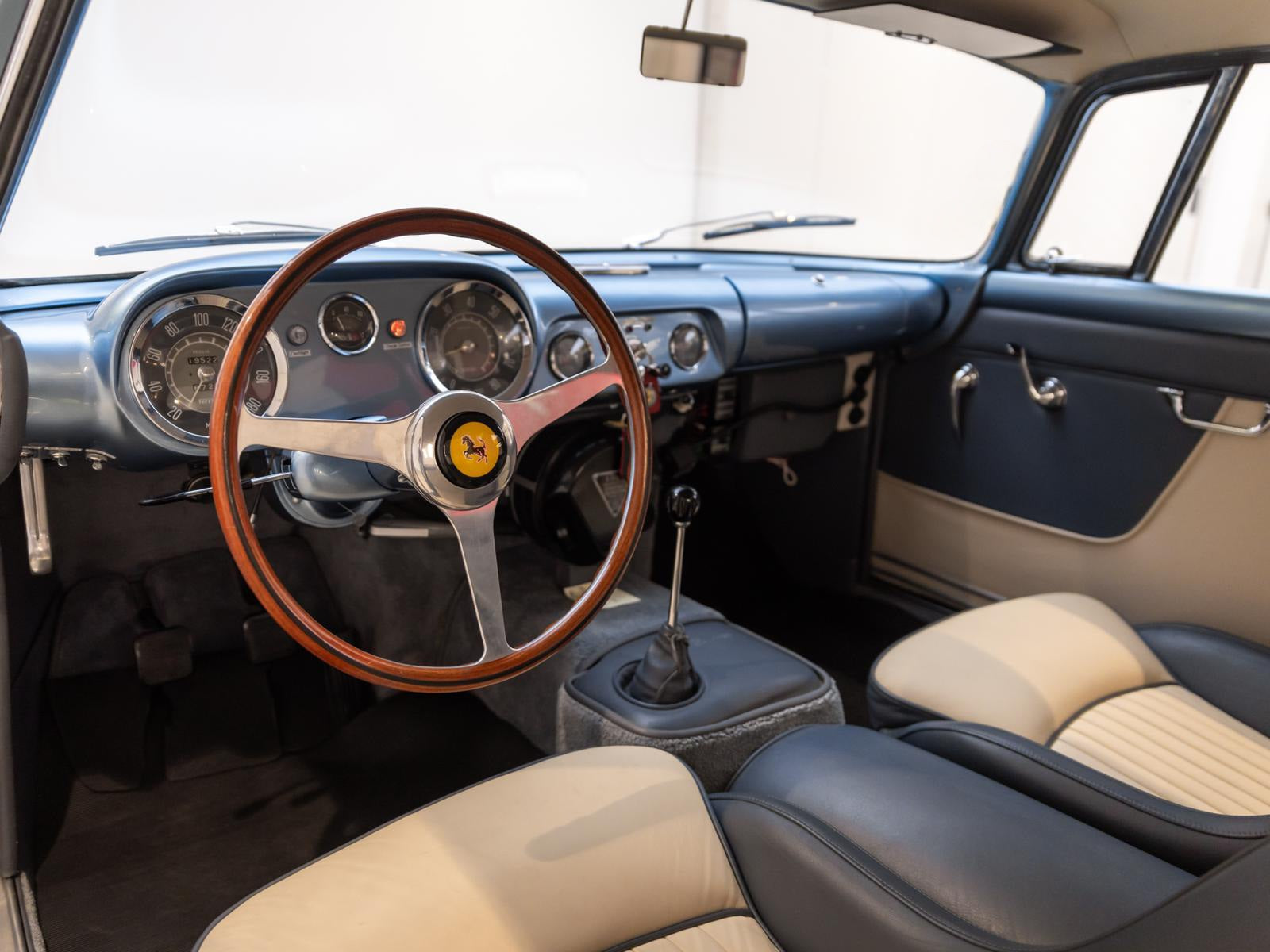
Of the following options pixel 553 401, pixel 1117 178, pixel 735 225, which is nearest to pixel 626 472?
pixel 735 225

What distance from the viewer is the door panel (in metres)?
1.97

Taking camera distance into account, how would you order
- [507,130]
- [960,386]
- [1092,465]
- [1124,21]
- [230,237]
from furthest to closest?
[960,386], [1092,465], [507,130], [1124,21], [230,237]

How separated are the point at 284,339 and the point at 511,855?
0.85m

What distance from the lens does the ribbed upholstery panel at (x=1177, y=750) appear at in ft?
4.45

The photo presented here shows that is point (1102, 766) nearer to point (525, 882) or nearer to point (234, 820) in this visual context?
point (525, 882)

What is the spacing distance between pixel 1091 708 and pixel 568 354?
112cm

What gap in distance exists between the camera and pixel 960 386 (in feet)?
8.27

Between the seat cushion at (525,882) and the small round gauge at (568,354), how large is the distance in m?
0.91

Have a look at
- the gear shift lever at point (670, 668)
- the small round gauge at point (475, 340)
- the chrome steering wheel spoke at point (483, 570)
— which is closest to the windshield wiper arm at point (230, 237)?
the small round gauge at point (475, 340)

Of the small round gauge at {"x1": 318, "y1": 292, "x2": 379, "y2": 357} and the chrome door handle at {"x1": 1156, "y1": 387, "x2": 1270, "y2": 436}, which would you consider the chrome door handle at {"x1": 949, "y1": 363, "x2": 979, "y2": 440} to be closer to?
the chrome door handle at {"x1": 1156, "y1": 387, "x2": 1270, "y2": 436}

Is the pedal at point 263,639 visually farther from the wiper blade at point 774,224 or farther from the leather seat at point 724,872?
→ the wiper blade at point 774,224

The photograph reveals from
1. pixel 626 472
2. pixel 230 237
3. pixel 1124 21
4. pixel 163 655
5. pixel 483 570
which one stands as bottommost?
pixel 163 655

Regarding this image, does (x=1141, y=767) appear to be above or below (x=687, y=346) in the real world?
below

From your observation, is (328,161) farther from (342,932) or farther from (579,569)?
(342,932)
